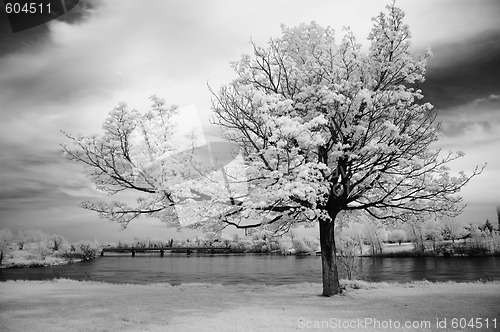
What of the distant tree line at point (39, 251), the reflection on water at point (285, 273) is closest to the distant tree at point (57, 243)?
the distant tree line at point (39, 251)

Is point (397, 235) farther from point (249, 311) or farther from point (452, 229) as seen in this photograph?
point (249, 311)

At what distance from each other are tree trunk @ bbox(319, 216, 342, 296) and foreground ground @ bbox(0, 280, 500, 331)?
2.12ft

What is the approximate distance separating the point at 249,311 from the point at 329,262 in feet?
18.2

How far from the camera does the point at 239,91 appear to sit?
17.1 meters

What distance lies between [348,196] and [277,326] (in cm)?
918

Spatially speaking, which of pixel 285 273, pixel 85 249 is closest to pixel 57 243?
pixel 85 249

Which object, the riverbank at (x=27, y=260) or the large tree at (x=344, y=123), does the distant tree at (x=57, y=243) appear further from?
the large tree at (x=344, y=123)

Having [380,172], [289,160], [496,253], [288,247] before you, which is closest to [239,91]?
[289,160]

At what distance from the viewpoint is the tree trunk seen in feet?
58.2

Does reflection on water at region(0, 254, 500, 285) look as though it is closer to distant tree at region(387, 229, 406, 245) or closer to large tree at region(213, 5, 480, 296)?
large tree at region(213, 5, 480, 296)

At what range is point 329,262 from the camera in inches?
703

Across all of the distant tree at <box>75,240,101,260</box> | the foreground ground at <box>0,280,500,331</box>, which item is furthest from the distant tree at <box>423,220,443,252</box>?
the distant tree at <box>75,240,101,260</box>

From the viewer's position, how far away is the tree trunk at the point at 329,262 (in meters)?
17.7

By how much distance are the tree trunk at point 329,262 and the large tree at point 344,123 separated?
0.05 m
